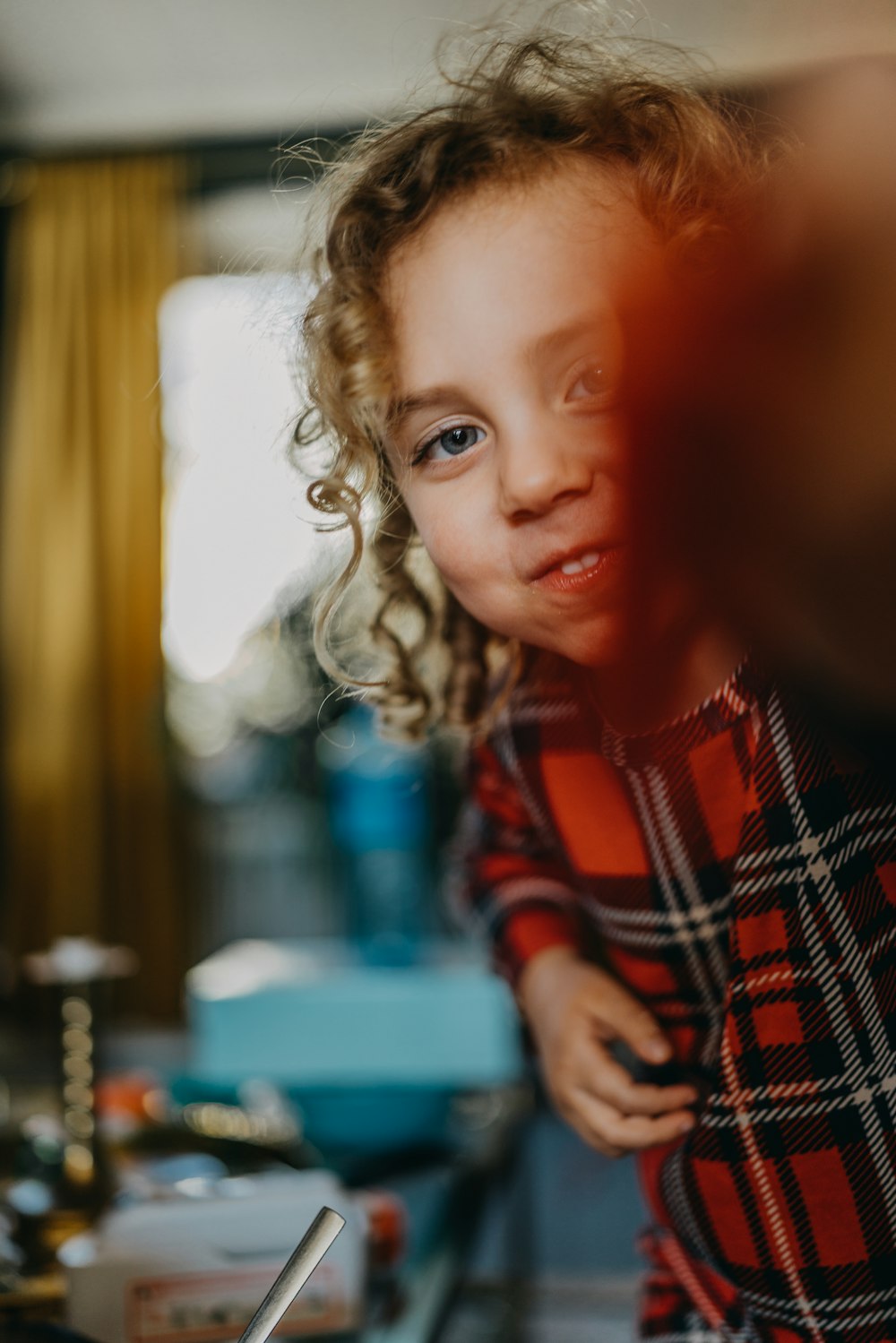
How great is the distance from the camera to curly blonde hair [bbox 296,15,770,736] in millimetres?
287

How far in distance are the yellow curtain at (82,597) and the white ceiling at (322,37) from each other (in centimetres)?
200

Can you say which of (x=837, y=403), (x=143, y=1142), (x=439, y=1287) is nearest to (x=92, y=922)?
(x=143, y=1142)

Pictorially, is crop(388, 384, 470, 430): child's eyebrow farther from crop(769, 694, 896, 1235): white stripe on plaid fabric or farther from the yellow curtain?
the yellow curtain

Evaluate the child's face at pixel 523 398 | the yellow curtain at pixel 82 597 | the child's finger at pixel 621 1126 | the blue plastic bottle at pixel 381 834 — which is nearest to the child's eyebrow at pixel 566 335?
the child's face at pixel 523 398

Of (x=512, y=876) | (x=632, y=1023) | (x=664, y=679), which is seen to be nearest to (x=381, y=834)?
(x=512, y=876)

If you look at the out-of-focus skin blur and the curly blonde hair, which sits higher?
the curly blonde hair

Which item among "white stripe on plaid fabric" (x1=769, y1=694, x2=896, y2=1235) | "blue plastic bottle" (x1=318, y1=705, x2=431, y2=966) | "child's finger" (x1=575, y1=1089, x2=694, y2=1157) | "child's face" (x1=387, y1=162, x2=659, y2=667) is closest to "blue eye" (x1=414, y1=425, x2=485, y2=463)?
"child's face" (x1=387, y1=162, x2=659, y2=667)

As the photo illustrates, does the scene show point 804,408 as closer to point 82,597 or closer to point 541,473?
point 541,473

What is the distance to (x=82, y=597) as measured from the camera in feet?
8.14

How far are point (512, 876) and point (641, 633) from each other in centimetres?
26

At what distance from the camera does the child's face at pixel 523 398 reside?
27 centimetres

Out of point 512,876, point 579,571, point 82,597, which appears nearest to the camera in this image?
point 579,571

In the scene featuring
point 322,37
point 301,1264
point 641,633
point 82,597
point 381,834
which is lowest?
point 301,1264

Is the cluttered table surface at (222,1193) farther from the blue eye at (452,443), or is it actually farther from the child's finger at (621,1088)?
the blue eye at (452,443)
